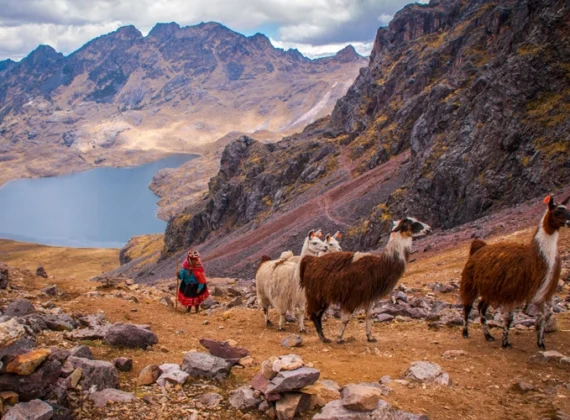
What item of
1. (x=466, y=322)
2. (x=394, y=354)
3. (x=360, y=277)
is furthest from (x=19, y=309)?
(x=466, y=322)

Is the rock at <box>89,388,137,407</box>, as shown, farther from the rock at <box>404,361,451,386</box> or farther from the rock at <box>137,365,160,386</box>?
the rock at <box>404,361,451,386</box>

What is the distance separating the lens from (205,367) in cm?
691

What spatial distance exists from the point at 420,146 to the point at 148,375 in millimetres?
44982

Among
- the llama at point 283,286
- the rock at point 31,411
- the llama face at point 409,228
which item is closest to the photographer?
the rock at point 31,411

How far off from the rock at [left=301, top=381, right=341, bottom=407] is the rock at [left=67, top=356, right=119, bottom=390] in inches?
100

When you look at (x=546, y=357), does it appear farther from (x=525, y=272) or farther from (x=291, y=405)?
(x=291, y=405)

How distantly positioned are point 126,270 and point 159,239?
984 inches

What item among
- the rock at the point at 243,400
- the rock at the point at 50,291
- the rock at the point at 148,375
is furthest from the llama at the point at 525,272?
the rock at the point at 50,291

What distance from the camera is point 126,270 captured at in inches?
2803

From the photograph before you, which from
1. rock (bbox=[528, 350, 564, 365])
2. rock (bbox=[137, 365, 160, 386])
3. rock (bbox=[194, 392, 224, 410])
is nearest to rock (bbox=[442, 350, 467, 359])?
rock (bbox=[528, 350, 564, 365])

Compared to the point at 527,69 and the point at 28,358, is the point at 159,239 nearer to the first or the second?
the point at 527,69

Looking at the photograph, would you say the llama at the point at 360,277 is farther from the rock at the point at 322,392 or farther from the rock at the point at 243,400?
the rock at the point at 243,400

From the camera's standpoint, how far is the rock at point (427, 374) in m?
7.02

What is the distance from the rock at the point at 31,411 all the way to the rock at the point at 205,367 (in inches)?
79.9
